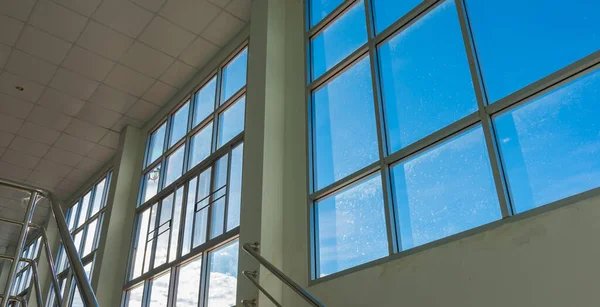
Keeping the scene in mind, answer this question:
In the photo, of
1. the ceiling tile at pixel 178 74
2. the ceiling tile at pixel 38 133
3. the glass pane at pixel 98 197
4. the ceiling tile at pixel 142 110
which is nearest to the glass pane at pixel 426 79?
the ceiling tile at pixel 178 74

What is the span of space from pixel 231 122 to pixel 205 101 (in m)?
0.81

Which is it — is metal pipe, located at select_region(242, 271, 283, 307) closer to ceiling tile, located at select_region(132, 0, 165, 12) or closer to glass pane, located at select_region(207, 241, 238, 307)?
glass pane, located at select_region(207, 241, 238, 307)

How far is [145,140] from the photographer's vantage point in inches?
266

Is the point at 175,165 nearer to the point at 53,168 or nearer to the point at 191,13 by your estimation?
the point at 191,13

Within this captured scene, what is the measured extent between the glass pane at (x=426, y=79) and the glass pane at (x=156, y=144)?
3.62 meters

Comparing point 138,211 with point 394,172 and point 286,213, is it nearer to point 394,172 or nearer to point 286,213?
point 286,213

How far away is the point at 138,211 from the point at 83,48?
200 cm

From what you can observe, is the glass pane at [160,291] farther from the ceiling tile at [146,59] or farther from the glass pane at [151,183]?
the ceiling tile at [146,59]

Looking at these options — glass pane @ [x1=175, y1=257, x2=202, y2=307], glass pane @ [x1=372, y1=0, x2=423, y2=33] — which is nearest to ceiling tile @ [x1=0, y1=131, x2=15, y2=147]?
glass pane @ [x1=175, y1=257, x2=202, y2=307]

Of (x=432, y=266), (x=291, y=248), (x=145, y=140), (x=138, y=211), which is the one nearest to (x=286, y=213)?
(x=291, y=248)

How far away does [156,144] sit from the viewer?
6.47 metres

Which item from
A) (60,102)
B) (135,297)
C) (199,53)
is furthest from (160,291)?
(60,102)

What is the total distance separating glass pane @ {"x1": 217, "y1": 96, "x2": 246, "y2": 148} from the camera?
4845 millimetres

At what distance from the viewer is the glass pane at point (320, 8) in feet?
13.9
